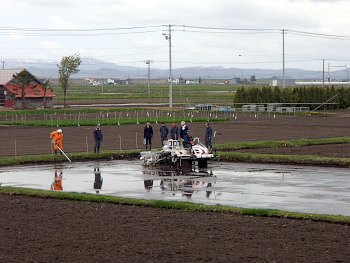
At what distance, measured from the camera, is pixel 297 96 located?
81812 millimetres

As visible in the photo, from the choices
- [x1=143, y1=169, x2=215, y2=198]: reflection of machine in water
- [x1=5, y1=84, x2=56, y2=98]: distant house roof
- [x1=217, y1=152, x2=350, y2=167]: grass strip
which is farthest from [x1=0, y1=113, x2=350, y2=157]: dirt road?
[x1=5, y1=84, x2=56, y2=98]: distant house roof

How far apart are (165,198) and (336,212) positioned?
5831mm

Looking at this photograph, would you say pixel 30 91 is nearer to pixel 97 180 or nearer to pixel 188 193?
pixel 97 180

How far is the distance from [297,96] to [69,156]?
58669 mm

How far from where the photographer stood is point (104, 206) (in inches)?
668

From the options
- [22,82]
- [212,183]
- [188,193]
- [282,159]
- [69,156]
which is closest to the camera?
[188,193]

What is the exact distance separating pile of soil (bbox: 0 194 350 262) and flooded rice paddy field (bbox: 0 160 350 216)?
7.31ft

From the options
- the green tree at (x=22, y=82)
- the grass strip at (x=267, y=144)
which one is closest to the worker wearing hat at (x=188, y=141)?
the grass strip at (x=267, y=144)

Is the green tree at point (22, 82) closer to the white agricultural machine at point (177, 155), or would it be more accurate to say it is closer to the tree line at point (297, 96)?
the tree line at point (297, 96)

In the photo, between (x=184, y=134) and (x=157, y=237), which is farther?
(x=184, y=134)

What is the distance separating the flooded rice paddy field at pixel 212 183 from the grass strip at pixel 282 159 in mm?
1240

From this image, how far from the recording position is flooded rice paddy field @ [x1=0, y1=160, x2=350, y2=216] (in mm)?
17500

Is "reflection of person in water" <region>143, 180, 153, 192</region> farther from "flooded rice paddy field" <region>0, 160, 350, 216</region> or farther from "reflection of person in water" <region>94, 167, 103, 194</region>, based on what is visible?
"reflection of person in water" <region>94, 167, 103, 194</region>

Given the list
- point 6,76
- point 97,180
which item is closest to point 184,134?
point 97,180
